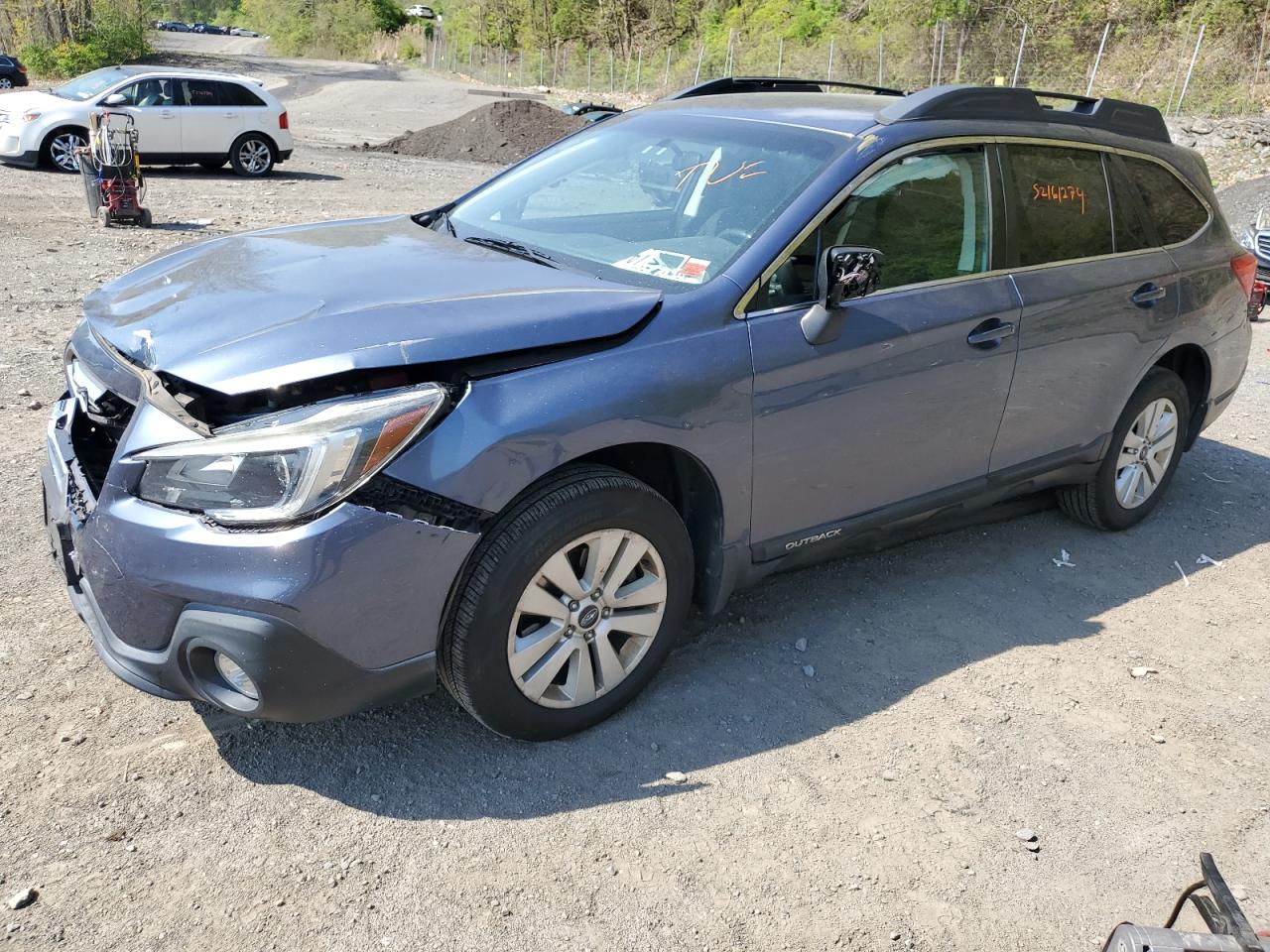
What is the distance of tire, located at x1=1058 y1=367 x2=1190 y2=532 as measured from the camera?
4.99 metres

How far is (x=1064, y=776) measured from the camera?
343 centimetres

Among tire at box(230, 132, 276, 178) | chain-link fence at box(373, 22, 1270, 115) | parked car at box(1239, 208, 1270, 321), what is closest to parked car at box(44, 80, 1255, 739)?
parked car at box(1239, 208, 1270, 321)

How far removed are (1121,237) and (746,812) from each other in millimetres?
3105

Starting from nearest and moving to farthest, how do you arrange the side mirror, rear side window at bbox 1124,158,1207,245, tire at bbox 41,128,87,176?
the side mirror < rear side window at bbox 1124,158,1207,245 < tire at bbox 41,128,87,176

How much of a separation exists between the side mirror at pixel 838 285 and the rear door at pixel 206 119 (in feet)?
52.3

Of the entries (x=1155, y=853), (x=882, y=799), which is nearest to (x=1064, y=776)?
(x=1155, y=853)

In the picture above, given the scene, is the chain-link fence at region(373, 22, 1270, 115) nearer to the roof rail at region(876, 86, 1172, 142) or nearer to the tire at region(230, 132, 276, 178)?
the tire at region(230, 132, 276, 178)

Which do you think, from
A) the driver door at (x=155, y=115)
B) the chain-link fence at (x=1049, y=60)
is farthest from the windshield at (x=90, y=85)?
the chain-link fence at (x=1049, y=60)

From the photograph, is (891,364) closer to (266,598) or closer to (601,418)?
(601,418)

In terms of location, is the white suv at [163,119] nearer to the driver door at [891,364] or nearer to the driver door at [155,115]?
the driver door at [155,115]

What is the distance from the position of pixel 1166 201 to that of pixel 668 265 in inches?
109

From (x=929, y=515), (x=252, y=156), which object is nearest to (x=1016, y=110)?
(x=929, y=515)

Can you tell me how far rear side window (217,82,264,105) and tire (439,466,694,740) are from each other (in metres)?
16.5

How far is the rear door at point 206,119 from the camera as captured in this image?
55.5 ft
